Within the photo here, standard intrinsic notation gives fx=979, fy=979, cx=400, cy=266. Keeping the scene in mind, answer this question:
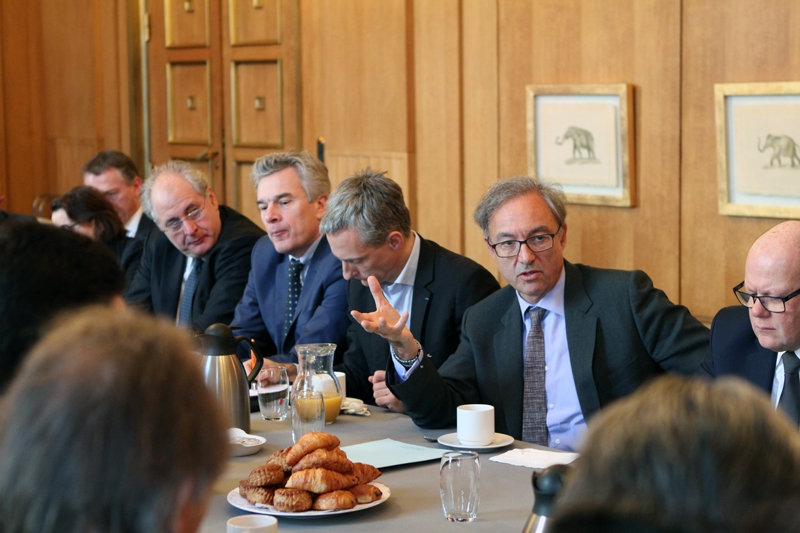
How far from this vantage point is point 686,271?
4465mm

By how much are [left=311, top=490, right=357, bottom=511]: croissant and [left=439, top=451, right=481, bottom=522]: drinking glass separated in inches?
7.0

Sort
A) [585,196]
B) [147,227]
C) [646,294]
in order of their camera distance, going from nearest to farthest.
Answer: [646,294]
[585,196]
[147,227]

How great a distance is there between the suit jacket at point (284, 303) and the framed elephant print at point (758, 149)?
5.83 ft

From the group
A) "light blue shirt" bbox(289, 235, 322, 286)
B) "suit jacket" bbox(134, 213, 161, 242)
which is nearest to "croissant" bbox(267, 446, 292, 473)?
"light blue shirt" bbox(289, 235, 322, 286)

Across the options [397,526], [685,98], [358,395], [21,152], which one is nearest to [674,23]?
[685,98]

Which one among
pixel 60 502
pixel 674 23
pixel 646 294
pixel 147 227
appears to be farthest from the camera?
pixel 147 227

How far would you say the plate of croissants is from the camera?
187cm

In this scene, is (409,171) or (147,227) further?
(409,171)

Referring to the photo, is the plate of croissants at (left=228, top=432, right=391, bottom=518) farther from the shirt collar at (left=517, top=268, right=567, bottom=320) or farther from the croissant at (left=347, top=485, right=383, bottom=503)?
the shirt collar at (left=517, top=268, right=567, bottom=320)

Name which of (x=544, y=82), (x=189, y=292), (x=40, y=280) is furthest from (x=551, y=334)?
(x=544, y=82)

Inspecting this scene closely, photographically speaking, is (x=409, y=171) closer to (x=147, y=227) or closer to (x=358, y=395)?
(x=147, y=227)

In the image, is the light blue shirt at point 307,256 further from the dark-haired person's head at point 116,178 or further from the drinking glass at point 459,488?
the dark-haired person's head at point 116,178

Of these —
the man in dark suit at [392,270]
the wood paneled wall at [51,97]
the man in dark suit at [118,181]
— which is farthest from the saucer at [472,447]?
the wood paneled wall at [51,97]

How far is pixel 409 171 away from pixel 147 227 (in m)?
1.53
